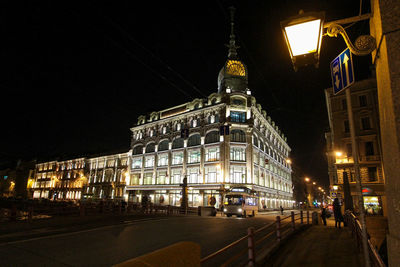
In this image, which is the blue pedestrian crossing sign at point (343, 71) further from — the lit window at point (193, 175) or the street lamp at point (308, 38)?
the lit window at point (193, 175)

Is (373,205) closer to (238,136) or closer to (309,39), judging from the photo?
(238,136)

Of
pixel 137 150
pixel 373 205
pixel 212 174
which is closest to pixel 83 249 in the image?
pixel 373 205

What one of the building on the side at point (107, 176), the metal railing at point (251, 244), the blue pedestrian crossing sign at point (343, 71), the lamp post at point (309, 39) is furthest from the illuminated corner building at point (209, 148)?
the lamp post at point (309, 39)

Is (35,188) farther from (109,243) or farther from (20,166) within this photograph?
(109,243)

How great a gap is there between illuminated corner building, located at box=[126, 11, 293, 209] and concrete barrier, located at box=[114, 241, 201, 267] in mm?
37103

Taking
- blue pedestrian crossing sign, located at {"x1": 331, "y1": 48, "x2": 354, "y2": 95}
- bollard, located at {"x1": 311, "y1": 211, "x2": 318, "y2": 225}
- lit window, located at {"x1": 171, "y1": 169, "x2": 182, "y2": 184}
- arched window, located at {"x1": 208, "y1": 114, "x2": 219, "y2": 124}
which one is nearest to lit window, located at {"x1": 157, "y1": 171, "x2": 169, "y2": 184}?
lit window, located at {"x1": 171, "y1": 169, "x2": 182, "y2": 184}

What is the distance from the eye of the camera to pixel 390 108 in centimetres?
318

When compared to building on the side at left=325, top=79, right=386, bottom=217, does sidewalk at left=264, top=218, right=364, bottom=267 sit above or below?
below

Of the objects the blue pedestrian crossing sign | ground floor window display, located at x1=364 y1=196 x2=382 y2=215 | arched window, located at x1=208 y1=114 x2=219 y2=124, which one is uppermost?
arched window, located at x1=208 y1=114 x2=219 y2=124

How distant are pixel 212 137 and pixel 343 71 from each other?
40.0m

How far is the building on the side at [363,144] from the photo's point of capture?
28.7 metres

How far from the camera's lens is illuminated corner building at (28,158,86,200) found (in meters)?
70.3

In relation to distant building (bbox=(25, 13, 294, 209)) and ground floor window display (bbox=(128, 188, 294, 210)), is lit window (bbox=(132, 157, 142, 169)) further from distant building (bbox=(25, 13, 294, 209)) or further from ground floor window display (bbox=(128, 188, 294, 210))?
ground floor window display (bbox=(128, 188, 294, 210))

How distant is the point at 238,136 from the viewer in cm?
4247
